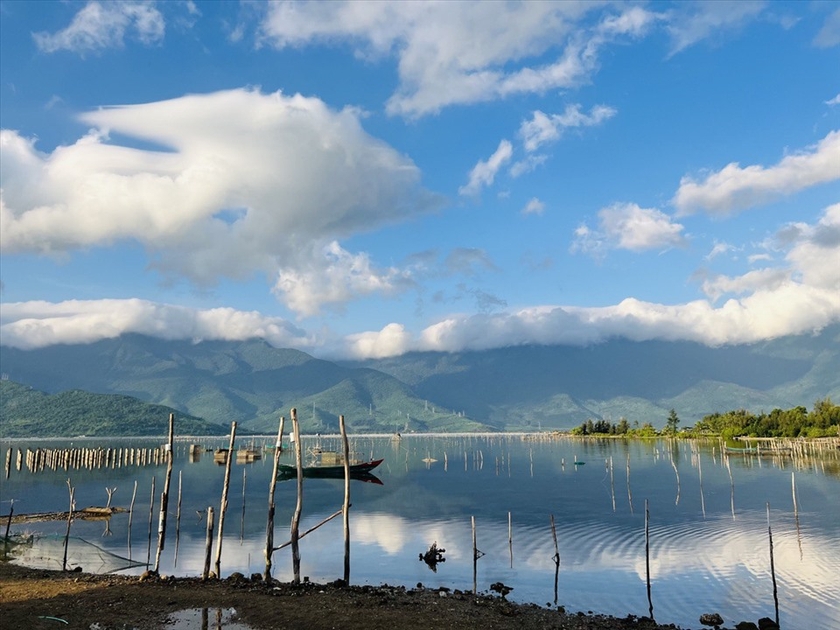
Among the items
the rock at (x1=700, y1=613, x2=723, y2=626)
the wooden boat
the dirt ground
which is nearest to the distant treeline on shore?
the wooden boat

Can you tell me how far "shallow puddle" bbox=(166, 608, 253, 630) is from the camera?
19.8m

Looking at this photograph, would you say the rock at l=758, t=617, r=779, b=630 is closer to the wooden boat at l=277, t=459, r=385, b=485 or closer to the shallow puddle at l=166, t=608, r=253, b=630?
the shallow puddle at l=166, t=608, r=253, b=630

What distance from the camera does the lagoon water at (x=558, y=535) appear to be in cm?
2917

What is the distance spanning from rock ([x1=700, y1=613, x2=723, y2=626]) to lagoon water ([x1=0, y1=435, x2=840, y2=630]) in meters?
0.67

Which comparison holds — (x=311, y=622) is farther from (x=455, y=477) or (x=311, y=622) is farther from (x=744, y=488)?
(x=455, y=477)

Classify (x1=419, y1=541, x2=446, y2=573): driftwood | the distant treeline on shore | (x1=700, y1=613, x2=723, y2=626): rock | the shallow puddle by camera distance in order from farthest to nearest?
the distant treeline on shore < (x1=419, y1=541, x2=446, y2=573): driftwood < (x1=700, y1=613, x2=723, y2=626): rock < the shallow puddle

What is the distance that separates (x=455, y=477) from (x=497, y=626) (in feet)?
257

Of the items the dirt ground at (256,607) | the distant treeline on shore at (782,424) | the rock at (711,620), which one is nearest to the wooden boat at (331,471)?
the dirt ground at (256,607)

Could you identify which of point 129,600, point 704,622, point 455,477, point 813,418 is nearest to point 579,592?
point 704,622

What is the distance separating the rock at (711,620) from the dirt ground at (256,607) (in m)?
2.96

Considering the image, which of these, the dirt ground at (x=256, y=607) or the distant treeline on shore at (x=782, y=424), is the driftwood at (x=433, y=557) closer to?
the dirt ground at (x=256, y=607)

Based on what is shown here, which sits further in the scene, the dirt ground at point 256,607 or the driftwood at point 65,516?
the driftwood at point 65,516

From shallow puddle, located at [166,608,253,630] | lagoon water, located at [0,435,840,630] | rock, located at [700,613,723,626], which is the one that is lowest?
lagoon water, located at [0,435,840,630]

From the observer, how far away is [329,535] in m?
45.2
